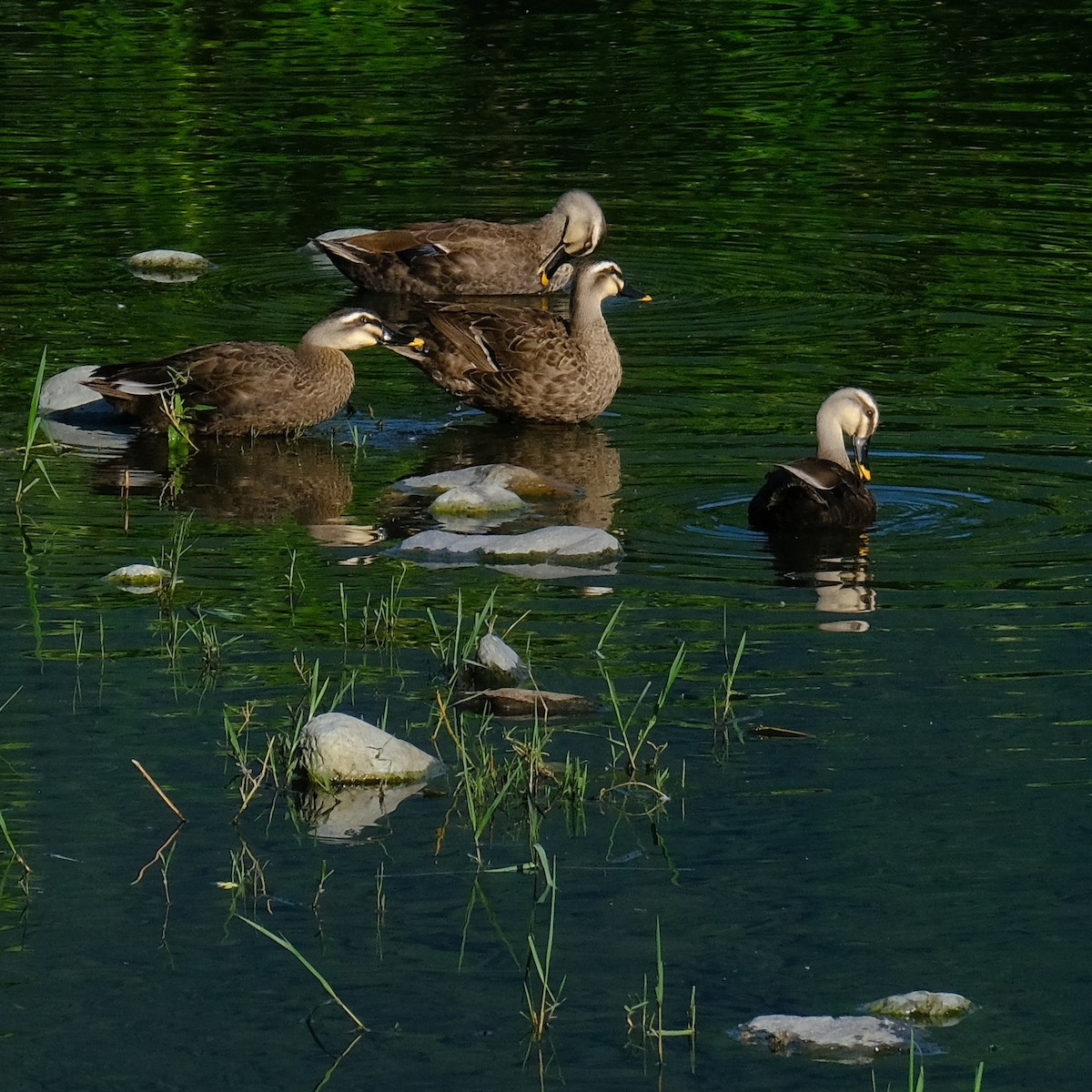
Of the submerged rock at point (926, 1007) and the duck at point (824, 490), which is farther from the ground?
the submerged rock at point (926, 1007)

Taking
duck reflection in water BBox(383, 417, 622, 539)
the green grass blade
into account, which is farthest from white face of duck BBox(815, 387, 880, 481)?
the green grass blade

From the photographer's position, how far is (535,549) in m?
9.79

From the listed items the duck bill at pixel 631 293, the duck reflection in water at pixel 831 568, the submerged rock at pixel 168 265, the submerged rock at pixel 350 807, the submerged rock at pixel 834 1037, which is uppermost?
the submerged rock at pixel 834 1037

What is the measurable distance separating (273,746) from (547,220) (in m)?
Answer: 10.3

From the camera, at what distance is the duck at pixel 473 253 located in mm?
16562

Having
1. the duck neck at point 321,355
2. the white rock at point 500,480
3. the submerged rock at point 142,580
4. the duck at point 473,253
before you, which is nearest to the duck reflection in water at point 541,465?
the white rock at point 500,480

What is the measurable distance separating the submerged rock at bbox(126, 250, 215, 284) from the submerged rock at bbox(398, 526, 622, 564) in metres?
7.28

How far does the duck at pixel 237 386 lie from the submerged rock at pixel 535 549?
275cm

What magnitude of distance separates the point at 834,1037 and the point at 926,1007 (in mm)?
283

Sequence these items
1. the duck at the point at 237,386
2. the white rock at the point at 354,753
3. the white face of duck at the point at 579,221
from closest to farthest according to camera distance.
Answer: the white rock at the point at 354,753
the duck at the point at 237,386
the white face of duck at the point at 579,221

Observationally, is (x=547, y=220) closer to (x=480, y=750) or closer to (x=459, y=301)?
(x=459, y=301)

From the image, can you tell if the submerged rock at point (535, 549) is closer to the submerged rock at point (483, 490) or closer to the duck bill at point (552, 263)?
the submerged rock at point (483, 490)

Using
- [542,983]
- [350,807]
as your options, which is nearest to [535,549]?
[350,807]

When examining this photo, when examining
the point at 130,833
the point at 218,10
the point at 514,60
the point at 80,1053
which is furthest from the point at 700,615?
the point at 218,10
